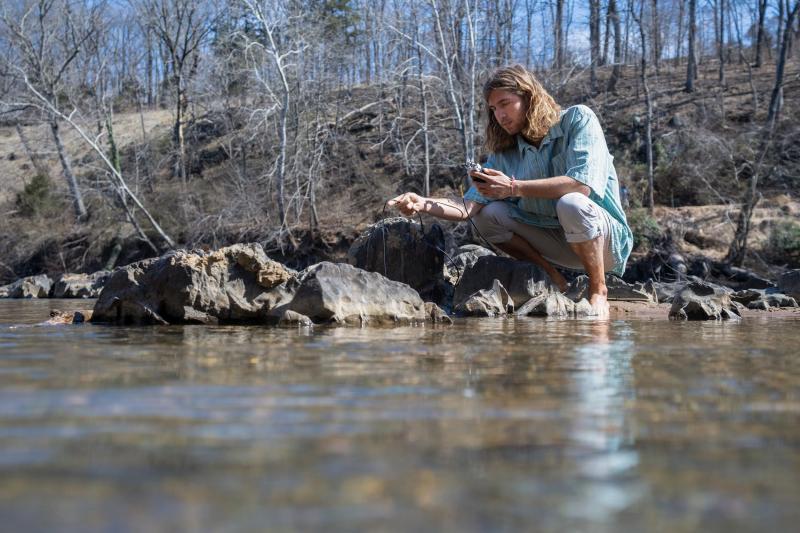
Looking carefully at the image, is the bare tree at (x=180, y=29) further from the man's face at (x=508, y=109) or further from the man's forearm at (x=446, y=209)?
the man's face at (x=508, y=109)

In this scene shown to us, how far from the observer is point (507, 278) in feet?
21.1

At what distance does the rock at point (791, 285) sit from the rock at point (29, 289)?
1456 cm

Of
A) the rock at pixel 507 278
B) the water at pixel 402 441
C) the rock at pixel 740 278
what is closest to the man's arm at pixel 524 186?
the rock at pixel 507 278

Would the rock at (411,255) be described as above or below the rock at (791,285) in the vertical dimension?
above

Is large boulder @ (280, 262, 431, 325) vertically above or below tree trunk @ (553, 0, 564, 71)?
below

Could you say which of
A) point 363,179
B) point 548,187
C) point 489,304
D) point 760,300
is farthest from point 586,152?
point 363,179

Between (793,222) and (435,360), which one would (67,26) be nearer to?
(793,222)

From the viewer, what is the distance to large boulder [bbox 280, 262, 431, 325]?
4.78 meters

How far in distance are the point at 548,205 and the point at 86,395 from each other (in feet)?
12.9

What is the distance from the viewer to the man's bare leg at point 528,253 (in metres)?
5.96

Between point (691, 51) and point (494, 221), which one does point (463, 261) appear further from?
point (691, 51)

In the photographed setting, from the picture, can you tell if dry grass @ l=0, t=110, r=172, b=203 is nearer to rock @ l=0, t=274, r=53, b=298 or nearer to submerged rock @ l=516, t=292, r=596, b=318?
rock @ l=0, t=274, r=53, b=298

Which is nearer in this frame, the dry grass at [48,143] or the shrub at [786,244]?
the shrub at [786,244]

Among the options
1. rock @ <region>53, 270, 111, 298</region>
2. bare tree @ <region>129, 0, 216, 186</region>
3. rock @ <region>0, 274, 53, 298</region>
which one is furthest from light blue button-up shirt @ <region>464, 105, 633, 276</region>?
bare tree @ <region>129, 0, 216, 186</region>
